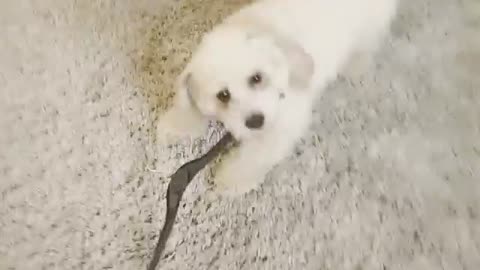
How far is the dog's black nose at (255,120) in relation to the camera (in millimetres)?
1337

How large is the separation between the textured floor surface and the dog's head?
204mm

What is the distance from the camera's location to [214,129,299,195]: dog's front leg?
1447 millimetres

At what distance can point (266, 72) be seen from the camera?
1323 millimetres

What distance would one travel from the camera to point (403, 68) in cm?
164

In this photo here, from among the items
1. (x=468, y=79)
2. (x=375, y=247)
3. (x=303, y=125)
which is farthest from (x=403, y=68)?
(x=375, y=247)

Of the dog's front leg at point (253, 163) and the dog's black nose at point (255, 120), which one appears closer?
the dog's black nose at point (255, 120)

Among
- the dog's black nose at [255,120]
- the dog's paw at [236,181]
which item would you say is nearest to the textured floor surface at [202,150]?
the dog's paw at [236,181]

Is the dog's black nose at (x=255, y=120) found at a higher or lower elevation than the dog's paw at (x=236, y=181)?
higher

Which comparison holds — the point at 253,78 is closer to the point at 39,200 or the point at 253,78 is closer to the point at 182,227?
the point at 182,227

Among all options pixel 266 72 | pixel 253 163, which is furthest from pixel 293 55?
pixel 253 163

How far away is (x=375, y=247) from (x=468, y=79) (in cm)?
47

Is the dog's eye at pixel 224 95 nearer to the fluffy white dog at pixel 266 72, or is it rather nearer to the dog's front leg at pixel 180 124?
the fluffy white dog at pixel 266 72

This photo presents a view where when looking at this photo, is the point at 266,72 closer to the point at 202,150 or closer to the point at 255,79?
the point at 255,79

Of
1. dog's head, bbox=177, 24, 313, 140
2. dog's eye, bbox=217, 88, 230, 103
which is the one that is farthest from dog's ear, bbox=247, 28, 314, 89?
dog's eye, bbox=217, 88, 230, 103
